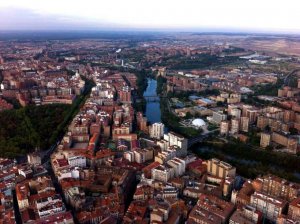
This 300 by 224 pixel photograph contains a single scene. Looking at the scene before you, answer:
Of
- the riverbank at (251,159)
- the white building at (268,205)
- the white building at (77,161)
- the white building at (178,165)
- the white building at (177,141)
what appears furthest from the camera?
the white building at (177,141)

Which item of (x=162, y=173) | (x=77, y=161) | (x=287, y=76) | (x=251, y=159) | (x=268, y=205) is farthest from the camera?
(x=287, y=76)

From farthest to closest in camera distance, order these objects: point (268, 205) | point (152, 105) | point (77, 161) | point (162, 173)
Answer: point (152, 105)
point (77, 161)
point (162, 173)
point (268, 205)

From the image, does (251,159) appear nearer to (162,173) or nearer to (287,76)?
(162,173)

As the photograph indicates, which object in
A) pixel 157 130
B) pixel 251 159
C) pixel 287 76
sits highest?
pixel 157 130

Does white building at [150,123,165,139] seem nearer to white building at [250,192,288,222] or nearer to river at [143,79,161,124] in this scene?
river at [143,79,161,124]

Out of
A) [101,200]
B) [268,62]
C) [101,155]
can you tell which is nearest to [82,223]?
[101,200]

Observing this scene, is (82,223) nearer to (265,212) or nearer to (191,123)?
(265,212)

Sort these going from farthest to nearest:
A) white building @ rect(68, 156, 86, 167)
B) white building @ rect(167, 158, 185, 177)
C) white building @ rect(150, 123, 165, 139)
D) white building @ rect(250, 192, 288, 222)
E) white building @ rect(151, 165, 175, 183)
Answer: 1. white building @ rect(150, 123, 165, 139)
2. white building @ rect(68, 156, 86, 167)
3. white building @ rect(167, 158, 185, 177)
4. white building @ rect(151, 165, 175, 183)
5. white building @ rect(250, 192, 288, 222)

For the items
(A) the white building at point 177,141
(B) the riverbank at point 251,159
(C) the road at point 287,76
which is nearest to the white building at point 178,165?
(A) the white building at point 177,141

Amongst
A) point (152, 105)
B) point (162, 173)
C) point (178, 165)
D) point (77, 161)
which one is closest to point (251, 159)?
point (178, 165)

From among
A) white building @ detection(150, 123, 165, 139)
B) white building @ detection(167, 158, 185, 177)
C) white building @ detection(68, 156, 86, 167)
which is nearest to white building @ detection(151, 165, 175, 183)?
white building @ detection(167, 158, 185, 177)

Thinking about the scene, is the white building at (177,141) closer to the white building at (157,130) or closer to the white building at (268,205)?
the white building at (157,130)
